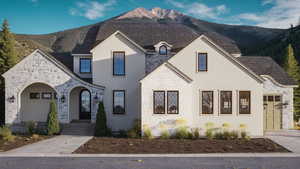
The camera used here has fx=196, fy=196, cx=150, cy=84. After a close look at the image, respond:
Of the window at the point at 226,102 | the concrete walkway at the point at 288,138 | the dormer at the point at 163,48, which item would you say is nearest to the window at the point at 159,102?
the window at the point at 226,102

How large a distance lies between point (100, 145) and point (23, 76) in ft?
29.1

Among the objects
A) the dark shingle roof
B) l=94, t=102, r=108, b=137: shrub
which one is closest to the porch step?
l=94, t=102, r=108, b=137: shrub

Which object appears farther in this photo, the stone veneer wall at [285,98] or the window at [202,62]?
the stone veneer wall at [285,98]

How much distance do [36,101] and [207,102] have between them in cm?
1418

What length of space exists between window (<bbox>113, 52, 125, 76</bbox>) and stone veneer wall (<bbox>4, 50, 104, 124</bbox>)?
1.86 m

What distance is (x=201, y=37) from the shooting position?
13.9m

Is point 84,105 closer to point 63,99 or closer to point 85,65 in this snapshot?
point 63,99

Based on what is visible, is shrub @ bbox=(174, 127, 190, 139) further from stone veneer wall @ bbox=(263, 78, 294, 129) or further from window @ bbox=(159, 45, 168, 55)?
stone veneer wall @ bbox=(263, 78, 294, 129)

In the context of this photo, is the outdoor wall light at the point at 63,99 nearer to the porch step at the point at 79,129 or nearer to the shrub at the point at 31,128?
the porch step at the point at 79,129

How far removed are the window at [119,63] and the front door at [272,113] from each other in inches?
462

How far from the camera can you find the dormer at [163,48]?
53.8 ft

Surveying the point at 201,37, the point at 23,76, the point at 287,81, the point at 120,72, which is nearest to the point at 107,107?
the point at 120,72

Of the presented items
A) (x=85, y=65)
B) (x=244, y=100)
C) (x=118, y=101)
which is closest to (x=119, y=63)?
(x=118, y=101)

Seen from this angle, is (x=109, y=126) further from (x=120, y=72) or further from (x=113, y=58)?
(x=113, y=58)
